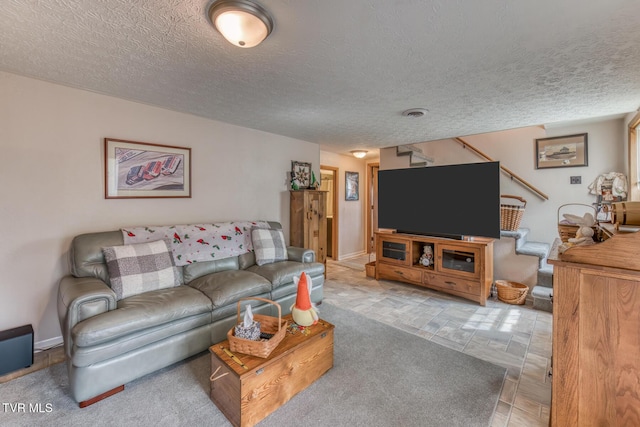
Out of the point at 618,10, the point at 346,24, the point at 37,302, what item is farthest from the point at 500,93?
the point at 37,302

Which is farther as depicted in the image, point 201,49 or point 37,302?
point 37,302

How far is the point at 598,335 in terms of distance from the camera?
3.79 feet

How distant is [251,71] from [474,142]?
3.79 metres

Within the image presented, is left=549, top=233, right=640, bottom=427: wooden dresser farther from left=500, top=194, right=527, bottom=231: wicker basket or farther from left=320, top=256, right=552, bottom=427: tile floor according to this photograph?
left=500, top=194, right=527, bottom=231: wicker basket

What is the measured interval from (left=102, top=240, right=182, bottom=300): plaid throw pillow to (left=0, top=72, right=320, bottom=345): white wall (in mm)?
534

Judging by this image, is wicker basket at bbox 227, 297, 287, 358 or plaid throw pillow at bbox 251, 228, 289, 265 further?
plaid throw pillow at bbox 251, 228, 289, 265

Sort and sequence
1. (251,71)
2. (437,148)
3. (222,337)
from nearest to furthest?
(251,71)
(222,337)
(437,148)

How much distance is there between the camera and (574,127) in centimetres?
358

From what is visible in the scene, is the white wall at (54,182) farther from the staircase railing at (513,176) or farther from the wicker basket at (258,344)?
A: the staircase railing at (513,176)

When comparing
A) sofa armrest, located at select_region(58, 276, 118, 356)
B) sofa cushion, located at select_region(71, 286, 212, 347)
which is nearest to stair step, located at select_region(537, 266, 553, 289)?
sofa cushion, located at select_region(71, 286, 212, 347)

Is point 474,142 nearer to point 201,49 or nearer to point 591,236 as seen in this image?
point 591,236

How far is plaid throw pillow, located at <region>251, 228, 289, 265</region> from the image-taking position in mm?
3055

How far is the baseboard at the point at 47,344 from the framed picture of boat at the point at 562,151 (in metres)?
5.82

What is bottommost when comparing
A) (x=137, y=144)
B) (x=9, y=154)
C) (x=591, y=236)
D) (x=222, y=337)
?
(x=222, y=337)
